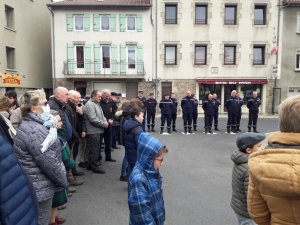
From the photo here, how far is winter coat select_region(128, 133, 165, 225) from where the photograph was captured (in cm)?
218

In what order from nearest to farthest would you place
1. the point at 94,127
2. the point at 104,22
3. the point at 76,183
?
1. the point at 76,183
2. the point at 94,127
3. the point at 104,22

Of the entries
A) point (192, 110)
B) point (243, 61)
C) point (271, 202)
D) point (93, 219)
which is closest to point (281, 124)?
point (271, 202)

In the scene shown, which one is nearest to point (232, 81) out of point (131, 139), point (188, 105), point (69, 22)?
point (188, 105)

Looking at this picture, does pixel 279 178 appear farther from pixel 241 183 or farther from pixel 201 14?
pixel 201 14

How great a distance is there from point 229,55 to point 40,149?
22350 mm

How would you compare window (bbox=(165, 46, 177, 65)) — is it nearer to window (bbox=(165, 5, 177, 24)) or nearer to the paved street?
window (bbox=(165, 5, 177, 24))

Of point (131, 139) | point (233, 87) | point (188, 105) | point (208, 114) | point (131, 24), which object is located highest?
point (131, 24)

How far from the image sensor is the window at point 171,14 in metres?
22.0

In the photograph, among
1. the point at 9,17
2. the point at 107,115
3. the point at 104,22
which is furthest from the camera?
the point at 104,22

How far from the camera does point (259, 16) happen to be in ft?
73.7

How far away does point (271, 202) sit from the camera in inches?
56.3

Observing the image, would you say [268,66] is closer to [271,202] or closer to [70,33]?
[70,33]

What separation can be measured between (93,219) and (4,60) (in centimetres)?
1890

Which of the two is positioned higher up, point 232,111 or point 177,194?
point 232,111
